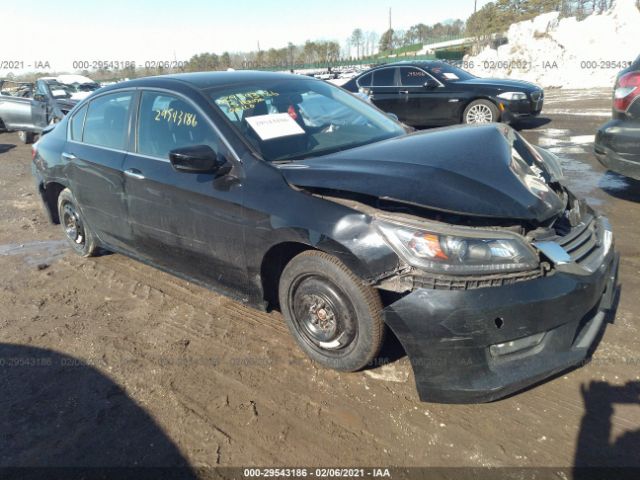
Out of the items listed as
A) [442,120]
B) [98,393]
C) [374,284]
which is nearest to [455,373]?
[374,284]

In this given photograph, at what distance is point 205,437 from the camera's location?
2.47m

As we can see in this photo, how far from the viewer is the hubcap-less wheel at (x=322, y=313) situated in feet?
8.73

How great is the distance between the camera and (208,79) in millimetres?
3623

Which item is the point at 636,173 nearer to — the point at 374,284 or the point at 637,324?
the point at 637,324

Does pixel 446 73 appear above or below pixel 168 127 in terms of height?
above

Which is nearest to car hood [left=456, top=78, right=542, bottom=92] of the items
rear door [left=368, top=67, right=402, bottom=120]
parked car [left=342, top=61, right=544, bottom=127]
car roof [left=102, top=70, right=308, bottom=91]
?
parked car [left=342, top=61, right=544, bottom=127]

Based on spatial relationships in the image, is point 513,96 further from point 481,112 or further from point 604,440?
point 604,440

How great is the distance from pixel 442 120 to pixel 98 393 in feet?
30.2

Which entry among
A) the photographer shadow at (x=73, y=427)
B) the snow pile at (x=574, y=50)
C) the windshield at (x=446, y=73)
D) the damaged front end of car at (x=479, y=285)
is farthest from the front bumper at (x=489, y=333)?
the snow pile at (x=574, y=50)

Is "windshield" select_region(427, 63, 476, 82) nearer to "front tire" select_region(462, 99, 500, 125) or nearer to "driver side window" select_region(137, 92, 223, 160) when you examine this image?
"front tire" select_region(462, 99, 500, 125)

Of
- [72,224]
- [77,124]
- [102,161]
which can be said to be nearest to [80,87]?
[72,224]

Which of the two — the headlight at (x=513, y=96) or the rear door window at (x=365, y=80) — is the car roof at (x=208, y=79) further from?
the rear door window at (x=365, y=80)

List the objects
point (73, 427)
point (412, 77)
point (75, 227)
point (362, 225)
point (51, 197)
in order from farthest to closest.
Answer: point (412, 77)
point (51, 197)
point (75, 227)
point (73, 427)
point (362, 225)

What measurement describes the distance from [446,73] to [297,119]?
8.18m
